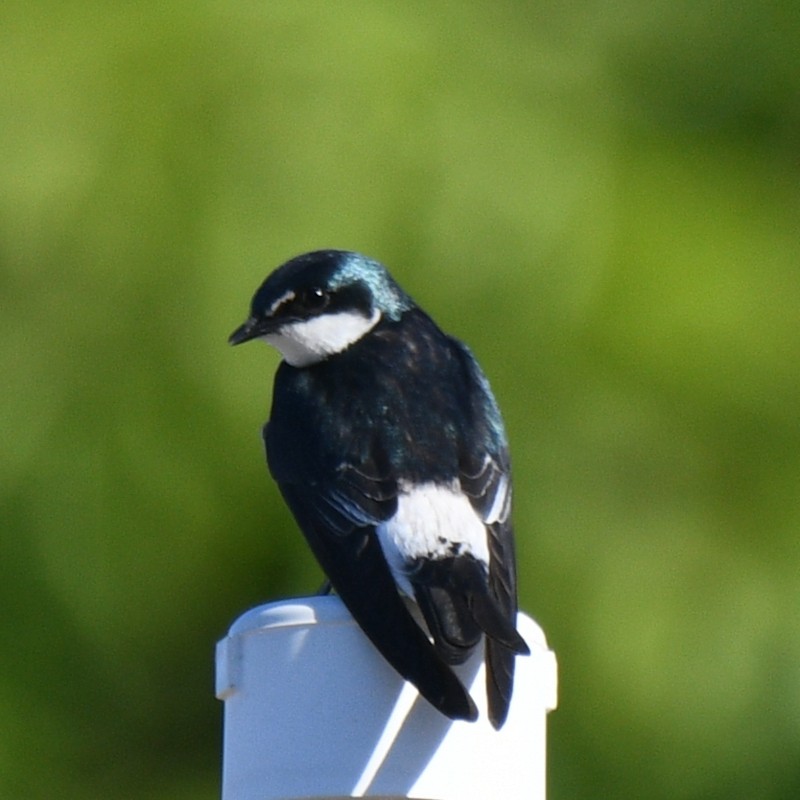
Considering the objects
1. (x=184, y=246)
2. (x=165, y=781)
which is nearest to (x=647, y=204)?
(x=184, y=246)

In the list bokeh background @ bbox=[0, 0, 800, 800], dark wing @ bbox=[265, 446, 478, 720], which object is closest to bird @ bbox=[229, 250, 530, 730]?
dark wing @ bbox=[265, 446, 478, 720]

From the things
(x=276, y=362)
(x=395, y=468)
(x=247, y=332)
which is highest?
(x=247, y=332)

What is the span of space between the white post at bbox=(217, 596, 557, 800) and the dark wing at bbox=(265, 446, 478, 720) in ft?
0.09

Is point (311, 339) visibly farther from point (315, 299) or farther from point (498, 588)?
point (498, 588)

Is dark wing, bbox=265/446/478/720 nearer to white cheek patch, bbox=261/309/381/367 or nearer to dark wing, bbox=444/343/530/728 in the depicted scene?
dark wing, bbox=444/343/530/728

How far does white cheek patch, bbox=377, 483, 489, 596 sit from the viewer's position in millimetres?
2225

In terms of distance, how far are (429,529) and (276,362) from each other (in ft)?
4.88

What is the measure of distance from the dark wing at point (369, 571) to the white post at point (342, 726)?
1.1 inches

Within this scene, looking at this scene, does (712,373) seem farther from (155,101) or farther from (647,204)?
(155,101)

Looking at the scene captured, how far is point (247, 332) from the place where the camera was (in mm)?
2658

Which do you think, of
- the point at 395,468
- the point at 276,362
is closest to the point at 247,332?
the point at 395,468

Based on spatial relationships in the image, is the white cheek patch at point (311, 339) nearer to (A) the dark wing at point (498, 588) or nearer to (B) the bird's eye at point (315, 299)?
(B) the bird's eye at point (315, 299)

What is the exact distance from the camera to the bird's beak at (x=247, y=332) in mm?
2650

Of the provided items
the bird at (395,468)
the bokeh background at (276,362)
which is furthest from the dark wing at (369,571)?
the bokeh background at (276,362)
